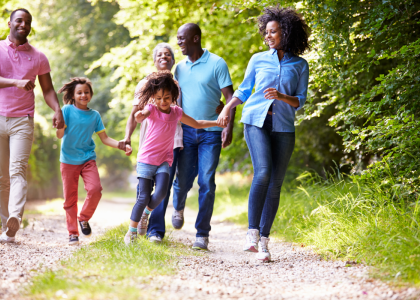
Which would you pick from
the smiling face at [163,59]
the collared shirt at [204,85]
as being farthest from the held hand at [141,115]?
the smiling face at [163,59]

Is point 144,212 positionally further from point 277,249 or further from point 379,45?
point 379,45

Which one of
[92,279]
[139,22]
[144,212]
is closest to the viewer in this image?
[92,279]

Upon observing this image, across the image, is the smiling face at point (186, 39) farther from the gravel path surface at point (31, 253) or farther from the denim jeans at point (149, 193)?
the gravel path surface at point (31, 253)

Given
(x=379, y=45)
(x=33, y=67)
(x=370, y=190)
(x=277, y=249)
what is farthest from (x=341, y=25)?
(x=33, y=67)

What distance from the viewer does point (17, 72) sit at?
189 inches

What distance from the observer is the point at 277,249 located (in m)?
4.93

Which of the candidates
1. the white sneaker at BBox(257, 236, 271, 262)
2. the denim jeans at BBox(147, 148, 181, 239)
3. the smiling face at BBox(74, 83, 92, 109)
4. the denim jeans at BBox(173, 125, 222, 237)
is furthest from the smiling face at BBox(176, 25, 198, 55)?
the white sneaker at BBox(257, 236, 271, 262)

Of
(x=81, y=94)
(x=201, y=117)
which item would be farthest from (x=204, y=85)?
(x=81, y=94)

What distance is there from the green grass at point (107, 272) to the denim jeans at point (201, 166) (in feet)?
2.19

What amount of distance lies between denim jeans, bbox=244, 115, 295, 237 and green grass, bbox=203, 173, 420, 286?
0.58 metres

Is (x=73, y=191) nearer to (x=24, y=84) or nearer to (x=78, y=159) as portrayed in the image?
(x=78, y=159)

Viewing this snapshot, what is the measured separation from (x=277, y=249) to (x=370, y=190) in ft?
4.05

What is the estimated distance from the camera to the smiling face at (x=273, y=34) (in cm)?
412

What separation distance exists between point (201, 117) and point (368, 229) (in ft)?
6.64
